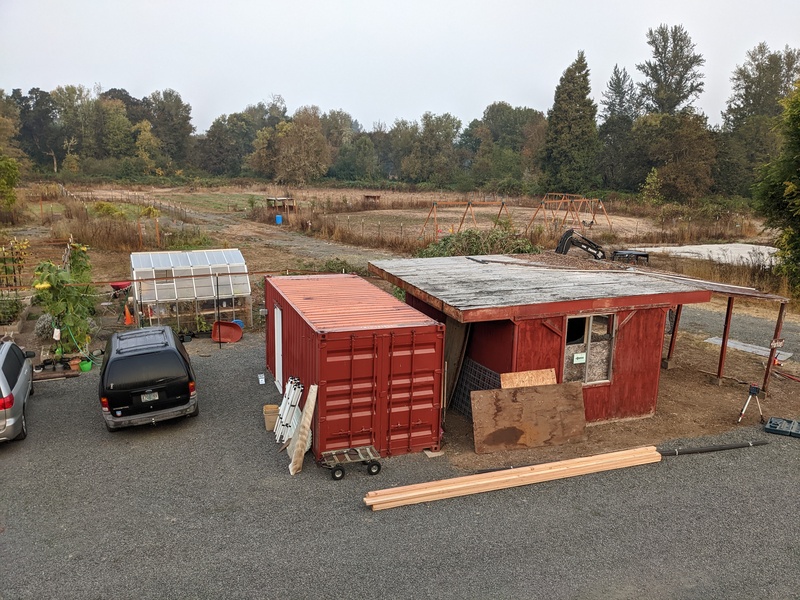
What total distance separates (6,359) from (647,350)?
12.1 m

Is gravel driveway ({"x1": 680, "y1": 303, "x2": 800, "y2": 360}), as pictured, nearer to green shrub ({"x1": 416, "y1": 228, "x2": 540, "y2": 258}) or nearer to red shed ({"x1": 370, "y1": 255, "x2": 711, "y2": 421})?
green shrub ({"x1": 416, "y1": 228, "x2": 540, "y2": 258})

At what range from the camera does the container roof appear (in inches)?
680

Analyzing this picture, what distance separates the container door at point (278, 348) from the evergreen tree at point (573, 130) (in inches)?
2323

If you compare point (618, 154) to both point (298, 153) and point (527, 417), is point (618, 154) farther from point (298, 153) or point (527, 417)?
point (527, 417)

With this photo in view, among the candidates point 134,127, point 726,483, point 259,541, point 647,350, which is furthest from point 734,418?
point 134,127

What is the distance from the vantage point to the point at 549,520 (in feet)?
27.3

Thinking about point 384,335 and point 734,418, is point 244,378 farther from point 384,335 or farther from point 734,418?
point 734,418

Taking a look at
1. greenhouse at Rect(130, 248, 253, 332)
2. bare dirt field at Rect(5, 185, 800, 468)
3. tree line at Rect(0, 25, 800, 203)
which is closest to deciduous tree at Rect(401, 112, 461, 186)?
tree line at Rect(0, 25, 800, 203)

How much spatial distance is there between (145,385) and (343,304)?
3.85m

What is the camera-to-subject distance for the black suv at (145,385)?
10539 millimetres

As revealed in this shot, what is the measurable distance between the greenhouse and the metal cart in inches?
362

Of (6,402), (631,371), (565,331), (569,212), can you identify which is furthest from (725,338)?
(569,212)

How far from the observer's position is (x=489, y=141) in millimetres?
100375

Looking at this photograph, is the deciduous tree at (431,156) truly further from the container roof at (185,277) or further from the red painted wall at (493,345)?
the red painted wall at (493,345)
